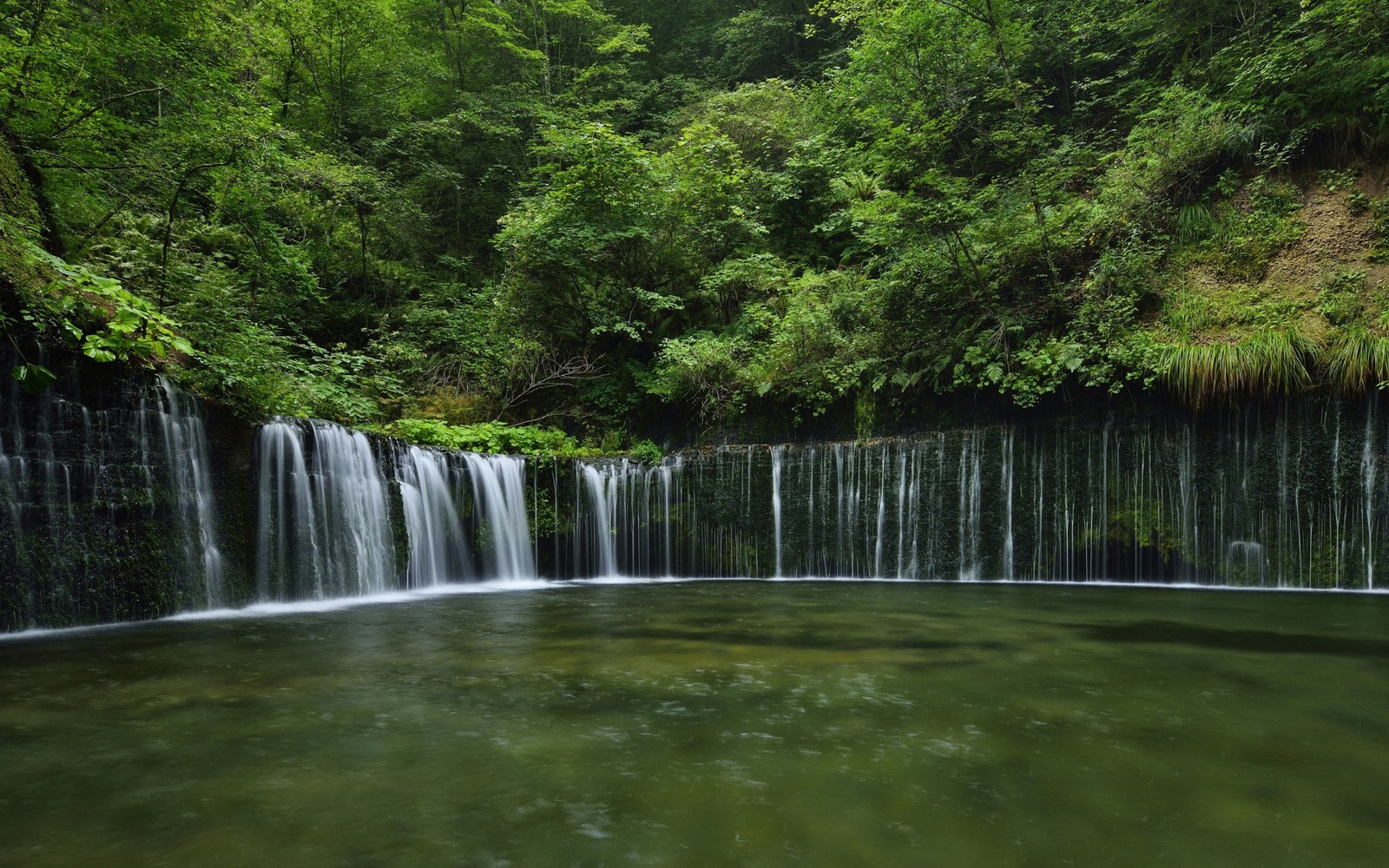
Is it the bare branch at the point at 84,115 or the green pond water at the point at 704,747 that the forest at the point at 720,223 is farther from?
the green pond water at the point at 704,747

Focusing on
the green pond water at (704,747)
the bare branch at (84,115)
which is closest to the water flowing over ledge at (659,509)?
the green pond water at (704,747)

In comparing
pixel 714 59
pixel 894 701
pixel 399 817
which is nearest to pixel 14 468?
pixel 399 817

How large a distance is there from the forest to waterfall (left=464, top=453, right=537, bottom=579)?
58.6 inches

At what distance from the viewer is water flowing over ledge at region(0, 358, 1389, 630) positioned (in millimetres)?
6871

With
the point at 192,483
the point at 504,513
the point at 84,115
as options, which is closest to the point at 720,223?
the point at 504,513

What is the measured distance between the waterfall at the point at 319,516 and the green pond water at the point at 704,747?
7.28 feet

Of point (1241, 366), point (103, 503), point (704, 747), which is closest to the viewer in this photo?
point (704, 747)

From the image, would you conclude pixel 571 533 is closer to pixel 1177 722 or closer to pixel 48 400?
pixel 48 400

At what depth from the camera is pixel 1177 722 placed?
11.8 ft

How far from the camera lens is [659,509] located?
12.4 metres

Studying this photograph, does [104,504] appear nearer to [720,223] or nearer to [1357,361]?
[720,223]

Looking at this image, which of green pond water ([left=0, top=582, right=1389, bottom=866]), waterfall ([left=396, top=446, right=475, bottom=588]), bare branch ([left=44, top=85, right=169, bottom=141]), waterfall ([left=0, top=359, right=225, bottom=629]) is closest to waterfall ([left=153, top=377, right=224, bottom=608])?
waterfall ([left=0, top=359, right=225, bottom=629])

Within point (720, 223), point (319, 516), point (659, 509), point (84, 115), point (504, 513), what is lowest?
point (659, 509)

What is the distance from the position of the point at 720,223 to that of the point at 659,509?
21.3ft
